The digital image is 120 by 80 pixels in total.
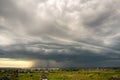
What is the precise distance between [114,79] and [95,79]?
21.5 metres

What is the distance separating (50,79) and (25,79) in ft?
63.6

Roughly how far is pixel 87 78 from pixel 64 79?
17.8 m

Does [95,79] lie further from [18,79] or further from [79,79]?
[18,79]

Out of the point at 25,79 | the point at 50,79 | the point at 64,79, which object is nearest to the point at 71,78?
the point at 64,79

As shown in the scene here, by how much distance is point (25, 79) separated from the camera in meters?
159

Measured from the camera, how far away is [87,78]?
159500 mm

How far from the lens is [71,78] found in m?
161

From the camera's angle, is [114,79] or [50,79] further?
[50,79]

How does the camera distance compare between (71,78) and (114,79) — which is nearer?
(114,79)

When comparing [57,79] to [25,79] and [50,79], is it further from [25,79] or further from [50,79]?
[25,79]

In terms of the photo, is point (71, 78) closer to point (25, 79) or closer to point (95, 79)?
point (95, 79)

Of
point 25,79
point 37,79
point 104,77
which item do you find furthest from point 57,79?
point 104,77

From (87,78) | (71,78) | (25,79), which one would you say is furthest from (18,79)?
(87,78)

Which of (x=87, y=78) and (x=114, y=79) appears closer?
(x=114, y=79)
